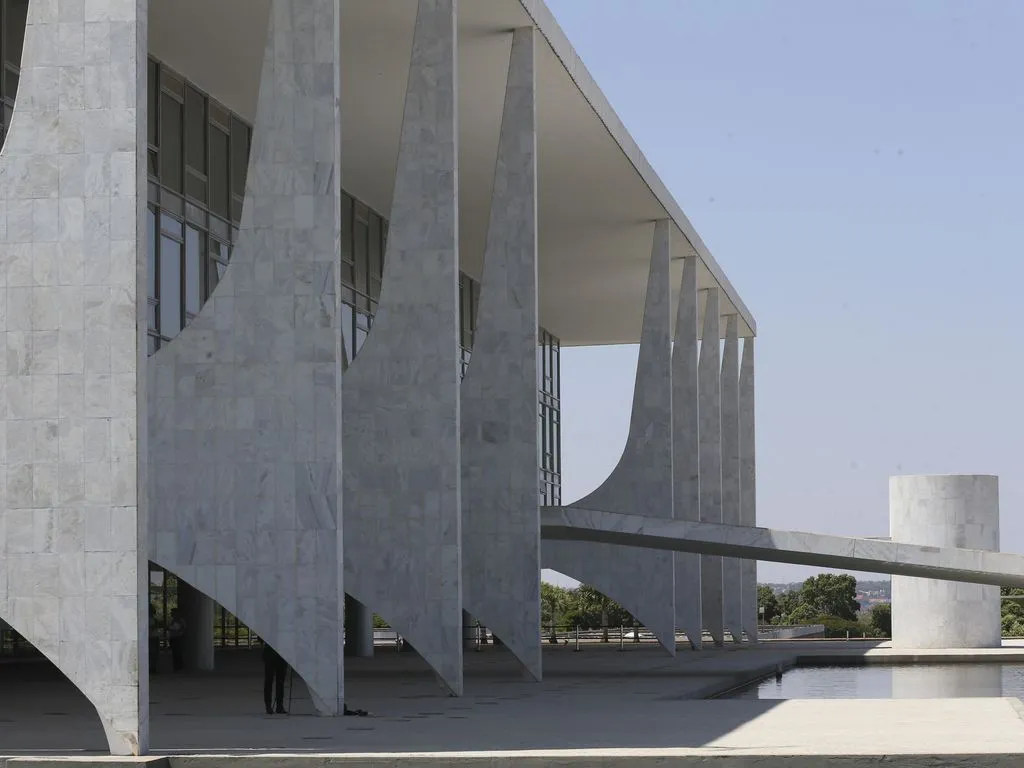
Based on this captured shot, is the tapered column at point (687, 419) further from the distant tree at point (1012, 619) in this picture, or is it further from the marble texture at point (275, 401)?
the marble texture at point (275, 401)

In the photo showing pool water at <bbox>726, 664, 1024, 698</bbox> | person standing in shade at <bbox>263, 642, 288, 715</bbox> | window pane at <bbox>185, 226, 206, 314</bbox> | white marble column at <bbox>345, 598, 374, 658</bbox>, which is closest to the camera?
person standing in shade at <bbox>263, 642, 288, 715</bbox>

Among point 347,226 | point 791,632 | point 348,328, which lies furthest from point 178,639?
point 791,632

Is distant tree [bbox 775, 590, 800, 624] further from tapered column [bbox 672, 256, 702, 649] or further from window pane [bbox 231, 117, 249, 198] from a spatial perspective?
window pane [bbox 231, 117, 249, 198]

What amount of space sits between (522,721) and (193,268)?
13.0 metres

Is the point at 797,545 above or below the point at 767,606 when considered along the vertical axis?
above

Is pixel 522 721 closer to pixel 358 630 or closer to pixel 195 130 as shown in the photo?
pixel 195 130

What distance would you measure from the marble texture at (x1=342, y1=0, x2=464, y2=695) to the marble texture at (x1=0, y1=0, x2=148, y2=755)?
25.9 feet

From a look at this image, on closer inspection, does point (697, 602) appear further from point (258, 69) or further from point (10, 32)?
point (10, 32)

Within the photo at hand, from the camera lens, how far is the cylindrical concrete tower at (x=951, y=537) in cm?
3753

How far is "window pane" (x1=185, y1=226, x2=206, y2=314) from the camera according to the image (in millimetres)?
26812

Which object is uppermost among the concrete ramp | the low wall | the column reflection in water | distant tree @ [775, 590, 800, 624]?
the concrete ramp

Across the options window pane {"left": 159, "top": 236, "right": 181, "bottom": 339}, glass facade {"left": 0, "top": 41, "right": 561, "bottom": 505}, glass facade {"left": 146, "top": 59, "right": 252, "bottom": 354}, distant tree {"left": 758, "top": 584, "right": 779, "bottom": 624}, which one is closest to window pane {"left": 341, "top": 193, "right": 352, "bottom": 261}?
glass facade {"left": 0, "top": 41, "right": 561, "bottom": 505}

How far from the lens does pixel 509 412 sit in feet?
84.0

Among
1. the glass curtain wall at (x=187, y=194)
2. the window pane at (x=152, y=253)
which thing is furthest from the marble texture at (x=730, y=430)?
the window pane at (x=152, y=253)
